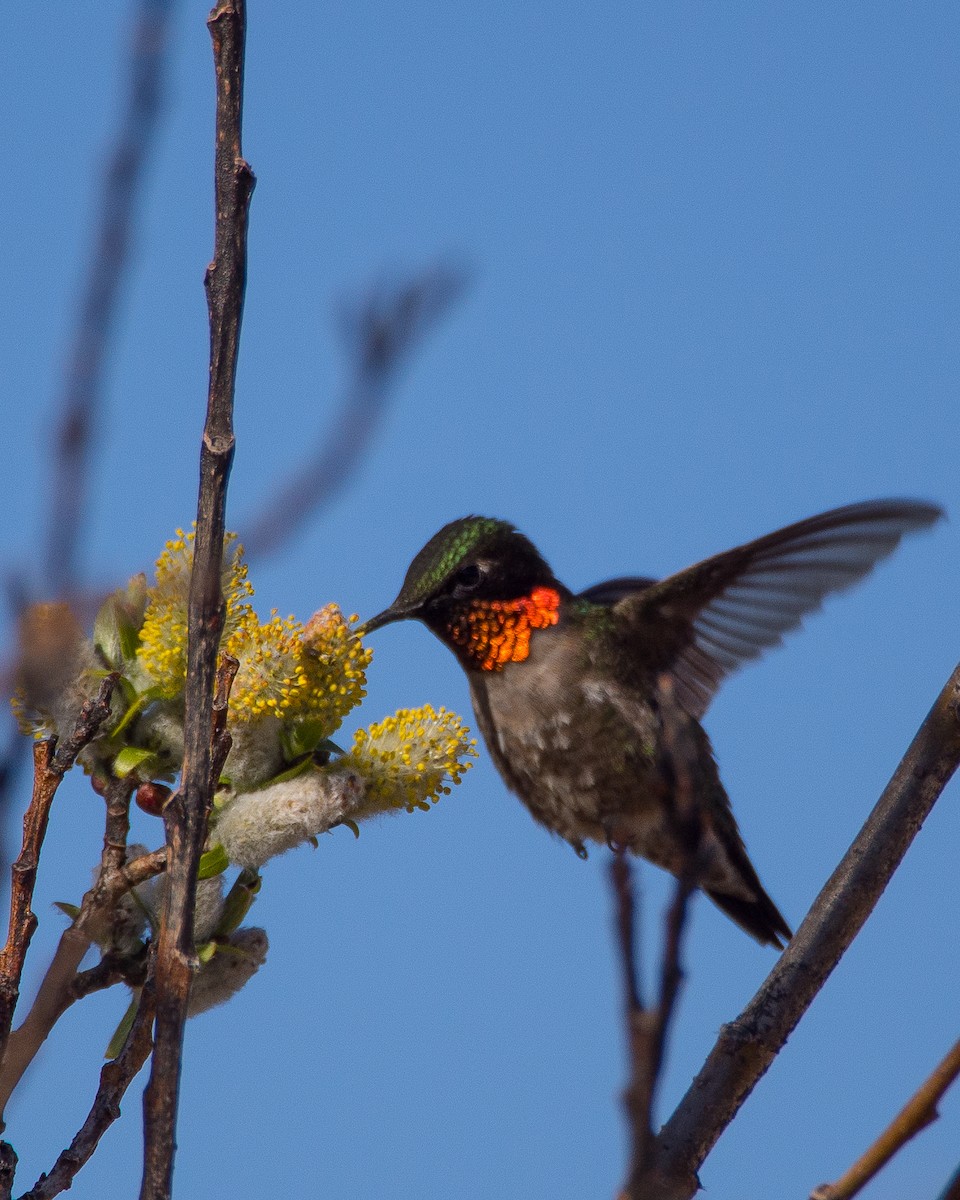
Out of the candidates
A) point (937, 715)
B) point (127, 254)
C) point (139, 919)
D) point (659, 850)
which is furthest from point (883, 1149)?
point (659, 850)

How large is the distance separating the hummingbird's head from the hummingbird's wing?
25 cm

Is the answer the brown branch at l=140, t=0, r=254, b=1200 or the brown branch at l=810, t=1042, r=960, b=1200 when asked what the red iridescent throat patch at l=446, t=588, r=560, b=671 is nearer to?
the brown branch at l=140, t=0, r=254, b=1200

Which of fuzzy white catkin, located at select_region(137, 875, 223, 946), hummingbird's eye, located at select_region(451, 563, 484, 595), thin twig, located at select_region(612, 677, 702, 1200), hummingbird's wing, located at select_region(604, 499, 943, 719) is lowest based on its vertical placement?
thin twig, located at select_region(612, 677, 702, 1200)

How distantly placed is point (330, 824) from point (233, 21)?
1364 mm

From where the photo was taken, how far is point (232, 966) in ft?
8.23

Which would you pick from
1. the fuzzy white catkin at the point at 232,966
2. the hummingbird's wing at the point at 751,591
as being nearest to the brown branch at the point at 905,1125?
the fuzzy white catkin at the point at 232,966

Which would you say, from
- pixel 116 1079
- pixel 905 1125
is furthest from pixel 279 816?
pixel 905 1125

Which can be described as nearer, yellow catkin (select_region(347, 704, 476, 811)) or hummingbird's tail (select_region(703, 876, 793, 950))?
yellow catkin (select_region(347, 704, 476, 811))

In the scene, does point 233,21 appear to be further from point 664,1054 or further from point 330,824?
point 330,824

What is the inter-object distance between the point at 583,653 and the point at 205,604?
7.29 feet

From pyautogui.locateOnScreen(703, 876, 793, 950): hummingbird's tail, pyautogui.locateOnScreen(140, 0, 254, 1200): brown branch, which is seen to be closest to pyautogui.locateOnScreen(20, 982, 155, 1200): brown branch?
pyautogui.locateOnScreen(140, 0, 254, 1200): brown branch

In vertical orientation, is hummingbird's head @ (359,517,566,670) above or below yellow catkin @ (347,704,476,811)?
above

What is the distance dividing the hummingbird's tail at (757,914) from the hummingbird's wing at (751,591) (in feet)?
2.14

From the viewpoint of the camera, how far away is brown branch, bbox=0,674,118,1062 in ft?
6.11
